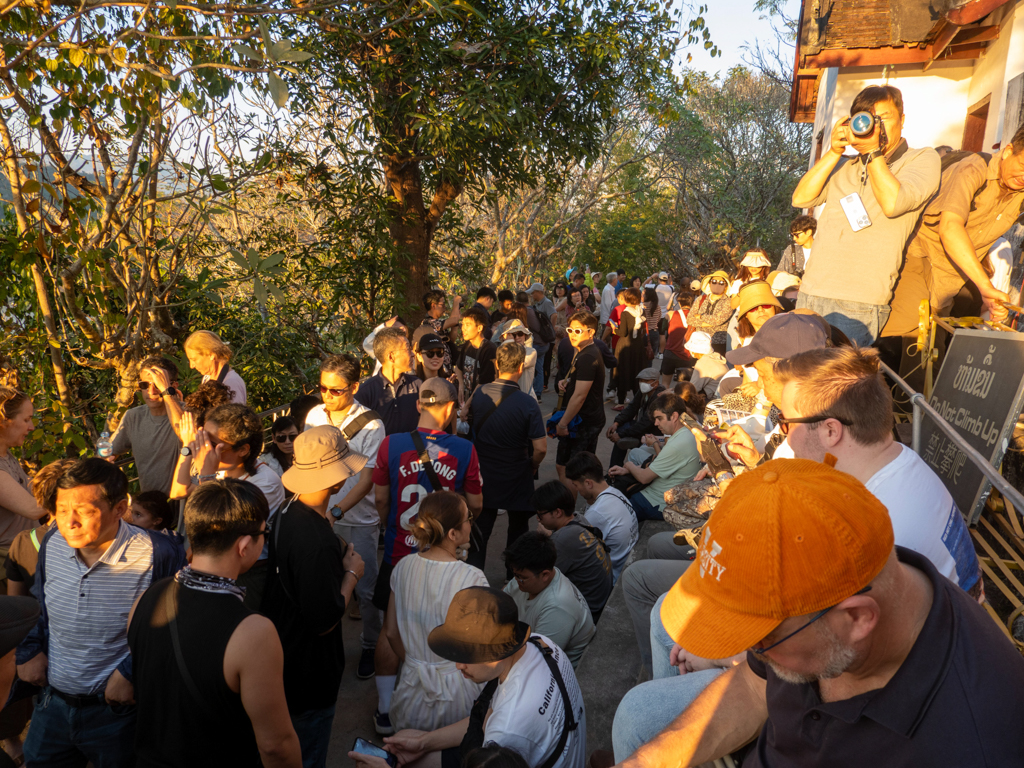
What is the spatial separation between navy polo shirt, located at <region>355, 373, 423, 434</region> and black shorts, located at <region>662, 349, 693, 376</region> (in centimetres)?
543

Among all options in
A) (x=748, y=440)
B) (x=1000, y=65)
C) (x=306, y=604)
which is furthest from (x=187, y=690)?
(x=1000, y=65)

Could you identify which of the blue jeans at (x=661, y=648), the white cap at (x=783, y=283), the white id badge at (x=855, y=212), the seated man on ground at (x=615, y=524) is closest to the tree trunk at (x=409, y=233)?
the white cap at (x=783, y=283)

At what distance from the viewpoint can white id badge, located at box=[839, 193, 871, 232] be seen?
4.29 m

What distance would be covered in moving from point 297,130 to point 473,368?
186 inches

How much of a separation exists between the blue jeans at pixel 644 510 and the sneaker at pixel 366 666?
8.27 feet

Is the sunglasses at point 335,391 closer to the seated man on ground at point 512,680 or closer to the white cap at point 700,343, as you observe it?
the seated man on ground at point 512,680

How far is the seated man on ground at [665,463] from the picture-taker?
5.32 m

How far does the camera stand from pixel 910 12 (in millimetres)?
7551

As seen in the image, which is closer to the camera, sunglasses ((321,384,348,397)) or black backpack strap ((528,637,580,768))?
black backpack strap ((528,637,580,768))

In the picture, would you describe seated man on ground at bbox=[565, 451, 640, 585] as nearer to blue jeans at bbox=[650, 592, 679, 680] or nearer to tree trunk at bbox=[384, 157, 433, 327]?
blue jeans at bbox=[650, 592, 679, 680]

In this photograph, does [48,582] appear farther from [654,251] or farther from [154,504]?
[654,251]

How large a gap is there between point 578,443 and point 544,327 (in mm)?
4502

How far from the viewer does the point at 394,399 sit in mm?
5227

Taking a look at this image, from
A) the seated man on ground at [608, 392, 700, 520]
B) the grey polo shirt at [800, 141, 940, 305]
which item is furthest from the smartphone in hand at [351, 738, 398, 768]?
the grey polo shirt at [800, 141, 940, 305]
